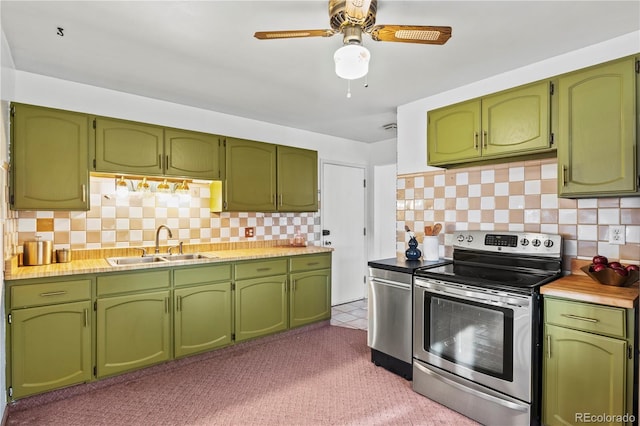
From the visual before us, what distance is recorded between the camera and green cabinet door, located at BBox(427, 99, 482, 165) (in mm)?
2553

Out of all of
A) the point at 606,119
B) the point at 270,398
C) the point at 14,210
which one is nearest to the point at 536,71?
the point at 606,119

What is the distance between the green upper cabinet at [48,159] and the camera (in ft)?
7.77

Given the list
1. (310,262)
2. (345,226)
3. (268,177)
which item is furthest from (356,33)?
(345,226)

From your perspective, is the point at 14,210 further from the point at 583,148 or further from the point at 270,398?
the point at 583,148

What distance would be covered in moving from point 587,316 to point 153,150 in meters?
3.20

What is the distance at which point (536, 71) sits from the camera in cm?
245

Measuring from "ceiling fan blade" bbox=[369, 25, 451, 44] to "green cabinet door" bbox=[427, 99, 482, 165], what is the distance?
106 cm

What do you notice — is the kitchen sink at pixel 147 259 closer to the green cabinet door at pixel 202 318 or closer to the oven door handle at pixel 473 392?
the green cabinet door at pixel 202 318

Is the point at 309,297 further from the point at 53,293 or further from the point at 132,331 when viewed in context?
the point at 53,293

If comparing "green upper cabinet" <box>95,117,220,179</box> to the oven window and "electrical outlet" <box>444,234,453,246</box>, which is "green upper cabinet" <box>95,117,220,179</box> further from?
the oven window

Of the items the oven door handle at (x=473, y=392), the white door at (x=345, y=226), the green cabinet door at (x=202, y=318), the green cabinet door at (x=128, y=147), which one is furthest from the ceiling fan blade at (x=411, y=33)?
the white door at (x=345, y=226)

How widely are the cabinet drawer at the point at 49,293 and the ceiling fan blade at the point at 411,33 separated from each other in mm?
2447

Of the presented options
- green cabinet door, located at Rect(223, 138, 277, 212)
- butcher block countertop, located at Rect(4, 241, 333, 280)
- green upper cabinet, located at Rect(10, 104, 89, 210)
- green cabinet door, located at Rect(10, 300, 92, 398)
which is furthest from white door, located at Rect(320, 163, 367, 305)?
green cabinet door, located at Rect(10, 300, 92, 398)

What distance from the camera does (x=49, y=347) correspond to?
2.28 m
